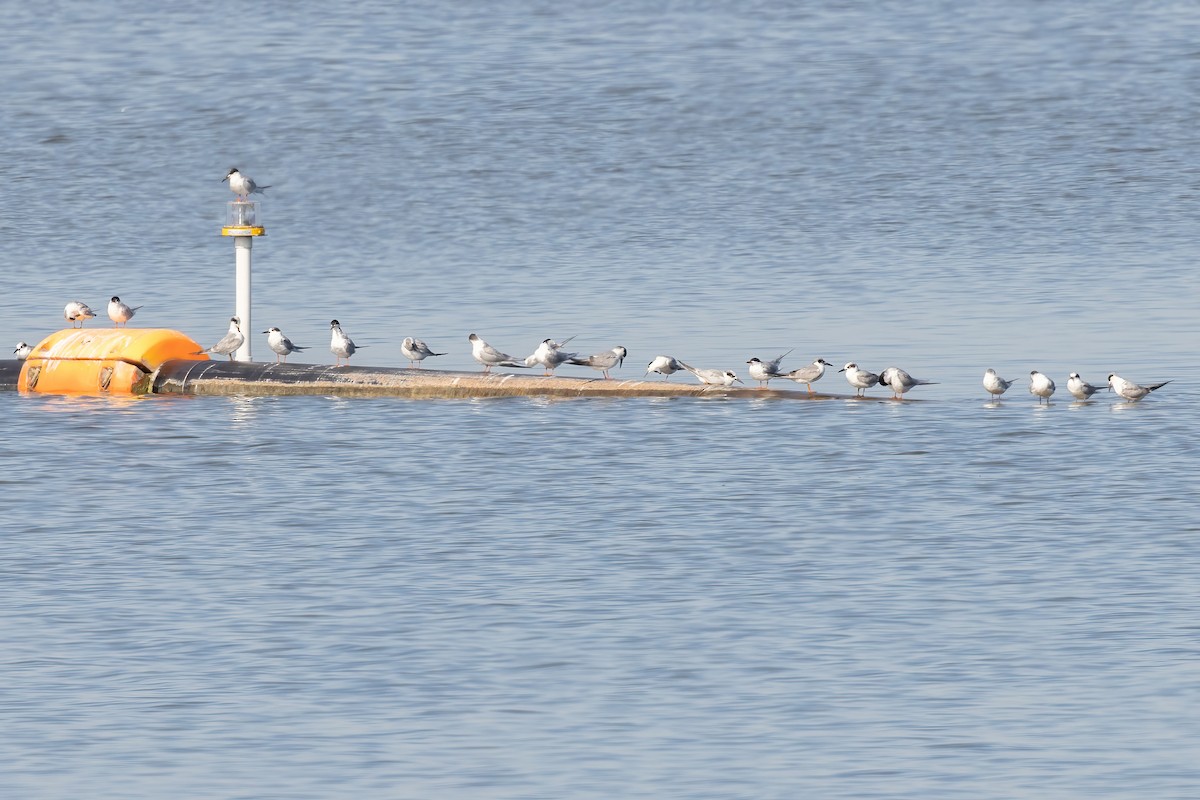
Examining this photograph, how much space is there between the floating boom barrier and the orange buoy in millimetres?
14

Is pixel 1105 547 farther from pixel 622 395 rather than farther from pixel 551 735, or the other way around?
pixel 622 395

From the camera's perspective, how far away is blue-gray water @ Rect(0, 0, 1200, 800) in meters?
15.2

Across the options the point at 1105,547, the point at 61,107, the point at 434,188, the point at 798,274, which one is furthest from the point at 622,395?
the point at 61,107

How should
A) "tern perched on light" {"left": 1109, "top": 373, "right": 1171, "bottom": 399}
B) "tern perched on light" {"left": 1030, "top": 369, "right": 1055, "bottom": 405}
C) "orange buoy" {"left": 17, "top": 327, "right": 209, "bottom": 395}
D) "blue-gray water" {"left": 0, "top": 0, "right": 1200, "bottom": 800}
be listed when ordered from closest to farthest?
"blue-gray water" {"left": 0, "top": 0, "right": 1200, "bottom": 800} → "tern perched on light" {"left": 1109, "top": 373, "right": 1171, "bottom": 399} → "tern perched on light" {"left": 1030, "top": 369, "right": 1055, "bottom": 405} → "orange buoy" {"left": 17, "top": 327, "right": 209, "bottom": 395}

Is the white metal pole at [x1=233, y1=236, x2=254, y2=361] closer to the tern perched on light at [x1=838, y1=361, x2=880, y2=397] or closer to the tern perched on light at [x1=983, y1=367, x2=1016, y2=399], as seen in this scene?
the tern perched on light at [x1=838, y1=361, x2=880, y2=397]

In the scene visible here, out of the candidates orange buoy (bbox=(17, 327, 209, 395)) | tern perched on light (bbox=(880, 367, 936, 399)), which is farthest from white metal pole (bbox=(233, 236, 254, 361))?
tern perched on light (bbox=(880, 367, 936, 399))

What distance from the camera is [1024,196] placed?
77125 millimetres

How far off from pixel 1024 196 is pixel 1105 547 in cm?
5668

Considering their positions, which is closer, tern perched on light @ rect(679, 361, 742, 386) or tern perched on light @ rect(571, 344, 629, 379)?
tern perched on light @ rect(679, 361, 742, 386)

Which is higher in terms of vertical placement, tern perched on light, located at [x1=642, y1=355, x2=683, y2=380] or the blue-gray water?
tern perched on light, located at [x1=642, y1=355, x2=683, y2=380]

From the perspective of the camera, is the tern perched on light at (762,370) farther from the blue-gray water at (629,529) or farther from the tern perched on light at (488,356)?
the tern perched on light at (488,356)

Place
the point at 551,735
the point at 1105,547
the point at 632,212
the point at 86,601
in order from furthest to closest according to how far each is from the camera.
→ 1. the point at 632,212
2. the point at 1105,547
3. the point at 86,601
4. the point at 551,735

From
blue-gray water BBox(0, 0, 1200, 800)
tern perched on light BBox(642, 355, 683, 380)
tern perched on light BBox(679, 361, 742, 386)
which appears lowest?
blue-gray water BBox(0, 0, 1200, 800)

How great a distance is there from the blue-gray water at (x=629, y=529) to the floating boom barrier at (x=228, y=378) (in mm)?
442
